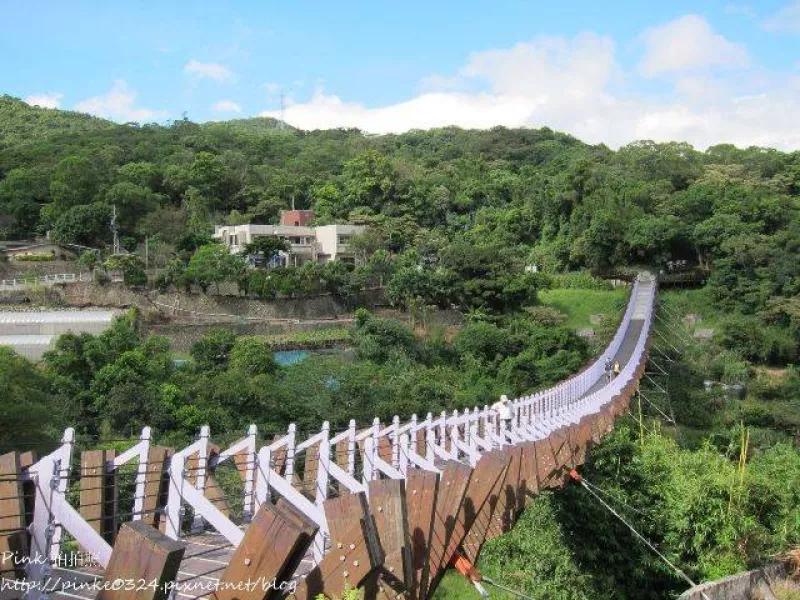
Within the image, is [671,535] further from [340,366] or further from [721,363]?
[721,363]

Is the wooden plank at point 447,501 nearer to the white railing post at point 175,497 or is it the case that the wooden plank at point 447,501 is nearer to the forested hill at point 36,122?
the white railing post at point 175,497

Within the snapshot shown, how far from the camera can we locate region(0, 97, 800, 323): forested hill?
27.8m

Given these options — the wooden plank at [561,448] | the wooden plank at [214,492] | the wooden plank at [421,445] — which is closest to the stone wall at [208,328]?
the wooden plank at [561,448]

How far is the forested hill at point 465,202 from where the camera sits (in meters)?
27.8

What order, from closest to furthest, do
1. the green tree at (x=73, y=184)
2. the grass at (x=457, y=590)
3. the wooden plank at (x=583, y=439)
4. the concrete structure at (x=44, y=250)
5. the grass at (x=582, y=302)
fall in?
the wooden plank at (x=583, y=439), the grass at (x=457, y=590), the grass at (x=582, y=302), the concrete structure at (x=44, y=250), the green tree at (x=73, y=184)

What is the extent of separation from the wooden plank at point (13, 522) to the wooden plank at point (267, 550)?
2.14 ft

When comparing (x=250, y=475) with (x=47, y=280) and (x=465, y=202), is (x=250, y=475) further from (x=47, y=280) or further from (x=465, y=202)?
(x=465, y=202)

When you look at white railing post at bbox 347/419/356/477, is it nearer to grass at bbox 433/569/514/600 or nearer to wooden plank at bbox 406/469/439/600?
wooden plank at bbox 406/469/439/600

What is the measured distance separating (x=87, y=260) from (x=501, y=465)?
26.1m

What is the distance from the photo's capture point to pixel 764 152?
38.5m

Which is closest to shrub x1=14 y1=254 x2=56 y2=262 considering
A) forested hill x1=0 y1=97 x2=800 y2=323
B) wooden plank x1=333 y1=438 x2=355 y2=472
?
forested hill x1=0 y1=97 x2=800 y2=323

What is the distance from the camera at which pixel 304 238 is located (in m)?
32.8

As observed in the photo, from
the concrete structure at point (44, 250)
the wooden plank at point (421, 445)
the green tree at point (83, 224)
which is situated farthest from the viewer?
the green tree at point (83, 224)

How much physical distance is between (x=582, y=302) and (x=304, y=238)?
10.7 metres
